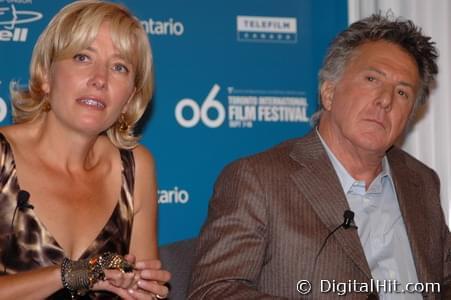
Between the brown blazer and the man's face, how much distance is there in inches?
7.8

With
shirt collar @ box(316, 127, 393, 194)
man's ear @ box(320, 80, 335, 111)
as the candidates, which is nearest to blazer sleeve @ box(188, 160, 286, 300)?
shirt collar @ box(316, 127, 393, 194)

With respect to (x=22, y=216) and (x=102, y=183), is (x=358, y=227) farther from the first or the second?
(x=22, y=216)

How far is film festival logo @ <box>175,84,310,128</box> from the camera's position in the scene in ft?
14.2

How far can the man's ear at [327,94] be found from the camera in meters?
3.83

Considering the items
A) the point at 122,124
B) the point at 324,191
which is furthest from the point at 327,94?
the point at 122,124

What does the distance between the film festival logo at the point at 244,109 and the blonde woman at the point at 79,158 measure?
610 mm

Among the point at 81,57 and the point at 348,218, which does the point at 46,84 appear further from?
the point at 348,218

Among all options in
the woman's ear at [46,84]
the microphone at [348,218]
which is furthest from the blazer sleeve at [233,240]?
the woman's ear at [46,84]

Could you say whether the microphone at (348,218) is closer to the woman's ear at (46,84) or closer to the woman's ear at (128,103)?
the woman's ear at (128,103)

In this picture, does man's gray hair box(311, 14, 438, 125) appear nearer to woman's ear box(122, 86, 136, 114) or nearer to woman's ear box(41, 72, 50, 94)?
woman's ear box(122, 86, 136, 114)

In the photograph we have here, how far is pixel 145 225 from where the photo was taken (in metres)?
3.66

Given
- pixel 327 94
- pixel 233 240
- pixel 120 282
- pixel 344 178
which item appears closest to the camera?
pixel 120 282

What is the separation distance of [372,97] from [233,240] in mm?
893

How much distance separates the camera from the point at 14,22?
4.09 meters
